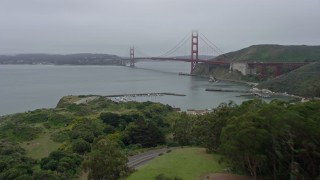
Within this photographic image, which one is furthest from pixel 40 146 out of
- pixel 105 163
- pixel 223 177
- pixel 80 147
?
pixel 223 177

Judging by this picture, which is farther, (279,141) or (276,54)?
(276,54)

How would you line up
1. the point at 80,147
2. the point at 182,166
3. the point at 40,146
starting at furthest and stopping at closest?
1. the point at 40,146
2. the point at 80,147
3. the point at 182,166

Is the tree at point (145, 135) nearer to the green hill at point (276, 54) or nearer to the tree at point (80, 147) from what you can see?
the tree at point (80, 147)

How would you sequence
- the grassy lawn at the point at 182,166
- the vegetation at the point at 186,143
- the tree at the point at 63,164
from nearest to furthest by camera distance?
the vegetation at the point at 186,143 → the grassy lawn at the point at 182,166 → the tree at the point at 63,164

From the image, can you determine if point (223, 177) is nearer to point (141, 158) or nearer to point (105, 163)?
point (105, 163)

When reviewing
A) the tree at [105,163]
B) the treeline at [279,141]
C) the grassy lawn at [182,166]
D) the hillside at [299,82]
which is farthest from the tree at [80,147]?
the hillside at [299,82]

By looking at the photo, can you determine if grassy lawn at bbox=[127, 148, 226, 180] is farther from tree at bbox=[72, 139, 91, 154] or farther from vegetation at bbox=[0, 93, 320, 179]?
tree at bbox=[72, 139, 91, 154]
